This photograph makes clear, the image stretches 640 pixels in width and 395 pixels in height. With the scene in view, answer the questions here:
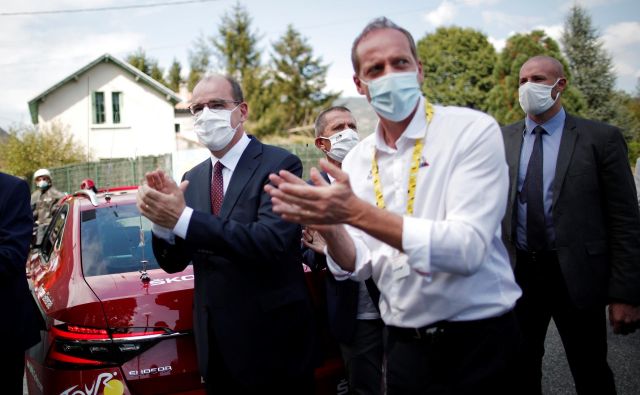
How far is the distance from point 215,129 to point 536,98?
1955mm

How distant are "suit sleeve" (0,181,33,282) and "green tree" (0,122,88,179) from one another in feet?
90.7

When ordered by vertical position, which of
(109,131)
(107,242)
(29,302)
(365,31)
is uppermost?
(109,131)

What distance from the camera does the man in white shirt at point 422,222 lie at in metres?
1.67

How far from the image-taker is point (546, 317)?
3.24 m

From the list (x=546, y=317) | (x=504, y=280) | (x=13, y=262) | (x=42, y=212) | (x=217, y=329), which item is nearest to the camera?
(x=504, y=280)

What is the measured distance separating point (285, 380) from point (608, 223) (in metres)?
1.97

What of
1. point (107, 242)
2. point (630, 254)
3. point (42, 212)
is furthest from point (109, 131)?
point (630, 254)

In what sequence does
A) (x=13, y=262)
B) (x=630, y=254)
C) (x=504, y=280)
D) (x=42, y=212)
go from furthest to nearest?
(x=42, y=212) < (x=630, y=254) < (x=13, y=262) < (x=504, y=280)

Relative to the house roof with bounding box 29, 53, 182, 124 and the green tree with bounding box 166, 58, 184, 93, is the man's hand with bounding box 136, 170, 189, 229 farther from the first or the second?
the green tree with bounding box 166, 58, 184, 93

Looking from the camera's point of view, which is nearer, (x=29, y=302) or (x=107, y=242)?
(x=29, y=302)

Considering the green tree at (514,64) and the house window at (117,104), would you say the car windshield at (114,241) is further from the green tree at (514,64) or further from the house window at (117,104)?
the green tree at (514,64)

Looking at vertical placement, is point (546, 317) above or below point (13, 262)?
below

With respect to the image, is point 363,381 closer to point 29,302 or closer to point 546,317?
point 546,317

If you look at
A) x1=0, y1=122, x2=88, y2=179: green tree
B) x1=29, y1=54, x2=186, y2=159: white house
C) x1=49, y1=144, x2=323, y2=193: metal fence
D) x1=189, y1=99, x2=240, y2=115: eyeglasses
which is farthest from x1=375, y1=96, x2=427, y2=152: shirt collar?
x1=29, y1=54, x2=186, y2=159: white house
